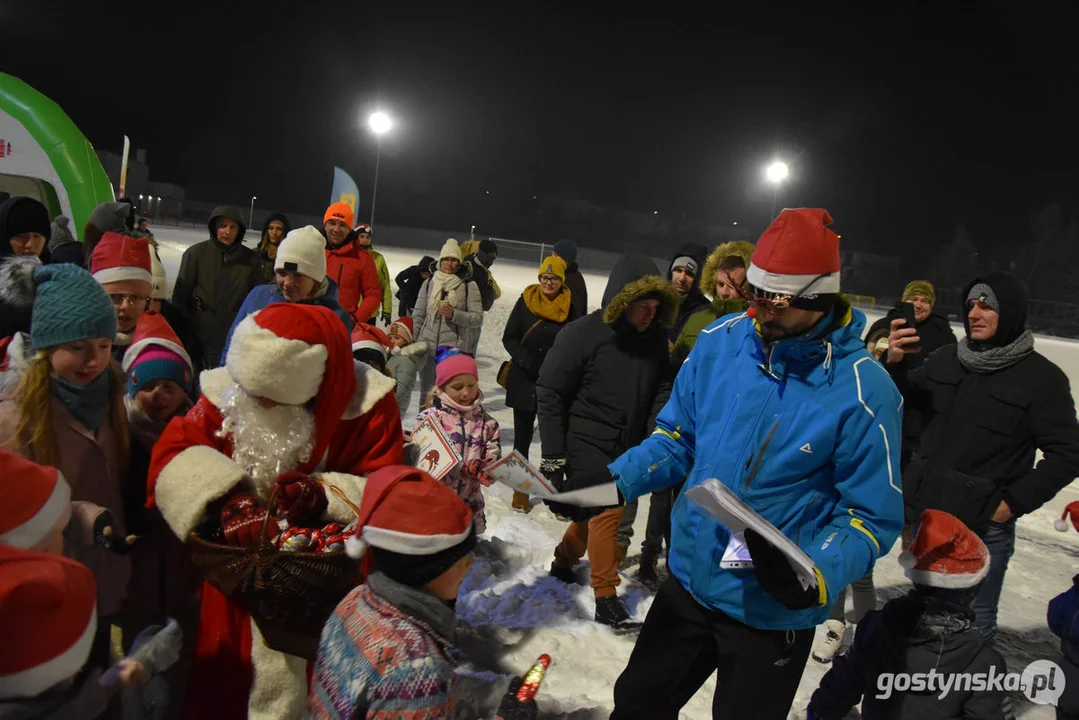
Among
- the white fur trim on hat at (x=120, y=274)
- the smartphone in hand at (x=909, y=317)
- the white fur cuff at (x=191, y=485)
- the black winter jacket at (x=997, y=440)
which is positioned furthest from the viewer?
the smartphone in hand at (x=909, y=317)

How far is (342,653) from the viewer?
5.84 ft

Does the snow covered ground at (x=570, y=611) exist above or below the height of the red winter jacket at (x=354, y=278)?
below

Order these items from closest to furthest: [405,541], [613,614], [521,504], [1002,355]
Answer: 1. [405,541]
2. [1002,355]
3. [613,614]
4. [521,504]

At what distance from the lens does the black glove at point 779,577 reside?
1.93 meters

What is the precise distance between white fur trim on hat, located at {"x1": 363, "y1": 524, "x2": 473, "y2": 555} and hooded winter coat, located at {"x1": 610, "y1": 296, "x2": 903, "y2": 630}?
0.90 metres

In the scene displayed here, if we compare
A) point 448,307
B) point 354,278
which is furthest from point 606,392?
point 354,278

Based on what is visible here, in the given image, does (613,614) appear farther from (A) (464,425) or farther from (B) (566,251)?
(B) (566,251)

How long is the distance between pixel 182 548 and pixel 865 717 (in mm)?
2881

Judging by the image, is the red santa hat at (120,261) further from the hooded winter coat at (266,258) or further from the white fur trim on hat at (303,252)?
the hooded winter coat at (266,258)

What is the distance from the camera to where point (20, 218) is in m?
4.48

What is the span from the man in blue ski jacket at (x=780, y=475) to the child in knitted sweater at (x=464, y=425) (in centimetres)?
179

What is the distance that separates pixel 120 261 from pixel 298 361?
2056mm

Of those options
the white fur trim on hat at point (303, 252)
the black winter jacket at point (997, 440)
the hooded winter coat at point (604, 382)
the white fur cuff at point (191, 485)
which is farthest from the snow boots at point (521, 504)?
the white fur cuff at point (191, 485)

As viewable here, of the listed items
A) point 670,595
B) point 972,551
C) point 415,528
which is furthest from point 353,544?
point 972,551
